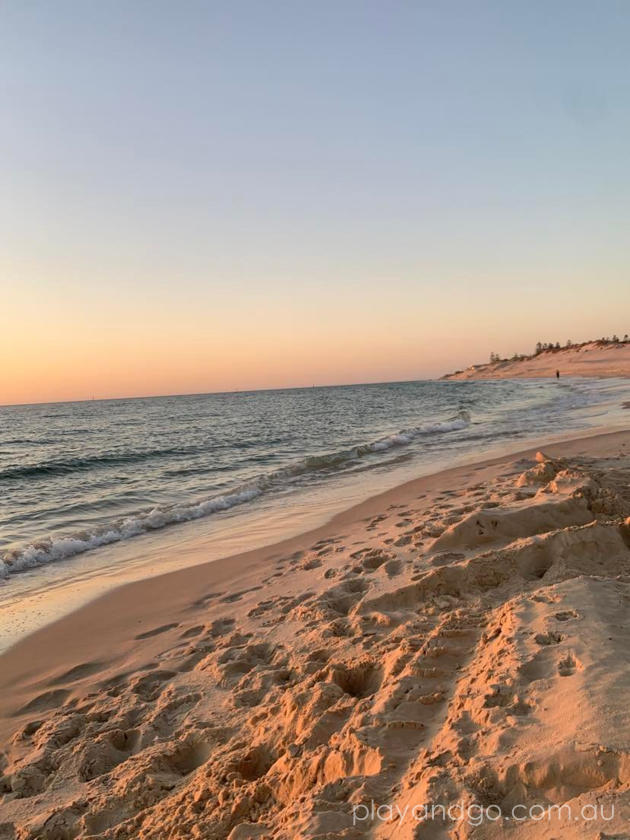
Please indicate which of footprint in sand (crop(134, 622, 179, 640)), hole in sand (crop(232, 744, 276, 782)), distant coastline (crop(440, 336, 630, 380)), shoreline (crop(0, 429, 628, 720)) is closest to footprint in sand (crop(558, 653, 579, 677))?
hole in sand (crop(232, 744, 276, 782))

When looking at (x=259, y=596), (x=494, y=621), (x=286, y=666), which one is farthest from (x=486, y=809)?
(x=259, y=596)

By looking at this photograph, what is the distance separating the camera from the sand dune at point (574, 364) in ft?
209

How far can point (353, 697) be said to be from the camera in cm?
314

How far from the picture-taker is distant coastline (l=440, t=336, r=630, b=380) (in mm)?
64206

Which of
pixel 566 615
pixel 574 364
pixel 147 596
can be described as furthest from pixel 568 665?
pixel 574 364

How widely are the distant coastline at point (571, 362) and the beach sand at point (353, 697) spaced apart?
53.9m

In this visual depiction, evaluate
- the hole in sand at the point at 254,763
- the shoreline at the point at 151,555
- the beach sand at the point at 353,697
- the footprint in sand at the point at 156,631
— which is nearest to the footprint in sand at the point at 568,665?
the beach sand at the point at 353,697

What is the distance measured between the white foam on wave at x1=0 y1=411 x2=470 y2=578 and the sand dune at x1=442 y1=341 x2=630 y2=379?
47148 millimetres

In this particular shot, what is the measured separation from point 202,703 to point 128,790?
84 centimetres

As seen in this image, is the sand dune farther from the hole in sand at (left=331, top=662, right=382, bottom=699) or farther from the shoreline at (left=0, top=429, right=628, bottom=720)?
the hole in sand at (left=331, top=662, right=382, bottom=699)

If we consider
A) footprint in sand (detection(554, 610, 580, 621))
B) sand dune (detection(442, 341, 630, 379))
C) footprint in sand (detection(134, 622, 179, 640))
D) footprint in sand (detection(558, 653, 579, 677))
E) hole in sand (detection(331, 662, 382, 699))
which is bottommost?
footprint in sand (detection(134, 622, 179, 640))

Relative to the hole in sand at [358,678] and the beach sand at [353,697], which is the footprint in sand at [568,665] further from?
the hole in sand at [358,678]

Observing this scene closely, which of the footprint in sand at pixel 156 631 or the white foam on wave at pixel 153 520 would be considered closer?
the footprint in sand at pixel 156 631

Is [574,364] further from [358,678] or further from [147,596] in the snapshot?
Result: [358,678]
